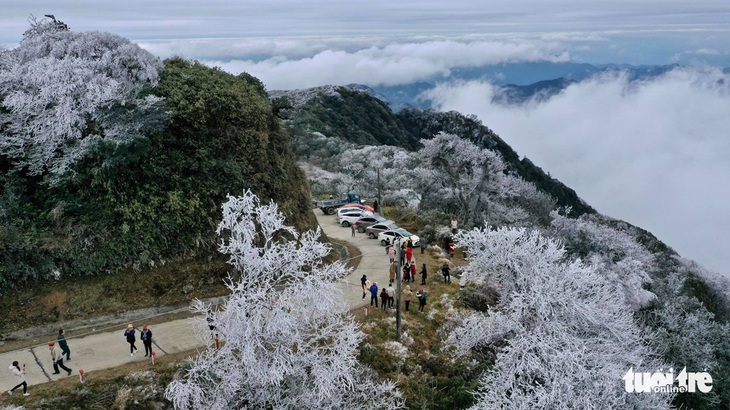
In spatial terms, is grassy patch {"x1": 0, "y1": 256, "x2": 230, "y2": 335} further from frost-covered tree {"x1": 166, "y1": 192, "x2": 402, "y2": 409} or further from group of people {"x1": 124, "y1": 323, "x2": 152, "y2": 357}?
frost-covered tree {"x1": 166, "y1": 192, "x2": 402, "y2": 409}

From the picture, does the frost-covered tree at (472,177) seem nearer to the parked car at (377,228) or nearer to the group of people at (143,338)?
the parked car at (377,228)

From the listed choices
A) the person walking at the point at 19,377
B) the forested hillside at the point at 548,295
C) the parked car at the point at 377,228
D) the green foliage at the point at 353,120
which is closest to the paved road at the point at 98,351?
the person walking at the point at 19,377

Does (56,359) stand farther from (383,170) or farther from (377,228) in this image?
(383,170)

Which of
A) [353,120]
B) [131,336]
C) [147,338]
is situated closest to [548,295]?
[147,338]

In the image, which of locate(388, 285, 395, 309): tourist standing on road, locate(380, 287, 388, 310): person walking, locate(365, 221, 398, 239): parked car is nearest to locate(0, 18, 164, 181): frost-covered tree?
locate(380, 287, 388, 310): person walking

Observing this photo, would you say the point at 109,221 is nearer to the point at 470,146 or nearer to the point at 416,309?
the point at 416,309
